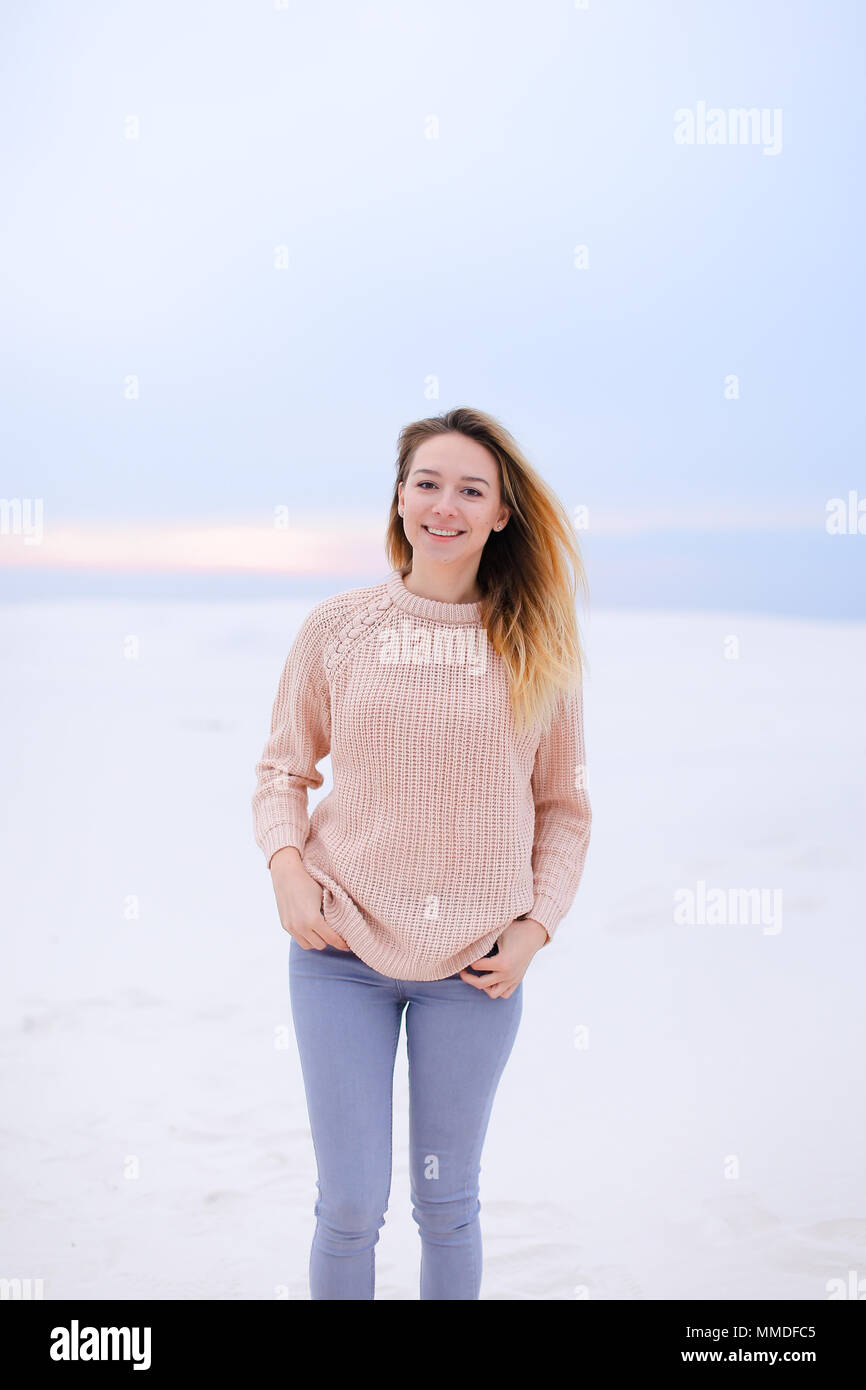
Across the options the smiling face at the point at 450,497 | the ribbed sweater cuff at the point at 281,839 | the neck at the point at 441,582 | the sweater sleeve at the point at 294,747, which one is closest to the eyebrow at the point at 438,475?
the smiling face at the point at 450,497

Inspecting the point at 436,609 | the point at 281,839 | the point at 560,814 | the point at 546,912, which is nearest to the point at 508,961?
the point at 546,912

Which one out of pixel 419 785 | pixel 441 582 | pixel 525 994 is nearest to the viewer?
pixel 419 785

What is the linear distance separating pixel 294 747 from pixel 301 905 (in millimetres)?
235

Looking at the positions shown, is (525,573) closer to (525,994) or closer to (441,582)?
(441,582)

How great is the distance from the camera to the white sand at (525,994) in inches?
88.3

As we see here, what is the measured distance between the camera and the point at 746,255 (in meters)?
4.24

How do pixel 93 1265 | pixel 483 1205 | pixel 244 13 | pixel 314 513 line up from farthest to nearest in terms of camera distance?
pixel 314 513, pixel 244 13, pixel 483 1205, pixel 93 1265

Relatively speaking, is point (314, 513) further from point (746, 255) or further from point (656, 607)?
point (746, 255)

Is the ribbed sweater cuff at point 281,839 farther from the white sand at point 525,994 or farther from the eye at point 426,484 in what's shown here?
the white sand at point 525,994

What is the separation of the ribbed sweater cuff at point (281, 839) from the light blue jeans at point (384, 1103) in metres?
0.15

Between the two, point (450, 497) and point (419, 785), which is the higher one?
point (450, 497)

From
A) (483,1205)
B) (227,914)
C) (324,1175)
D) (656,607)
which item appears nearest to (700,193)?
(656,607)

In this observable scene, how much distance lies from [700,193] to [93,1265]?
3.83 m

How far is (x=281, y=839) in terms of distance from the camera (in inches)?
60.5
